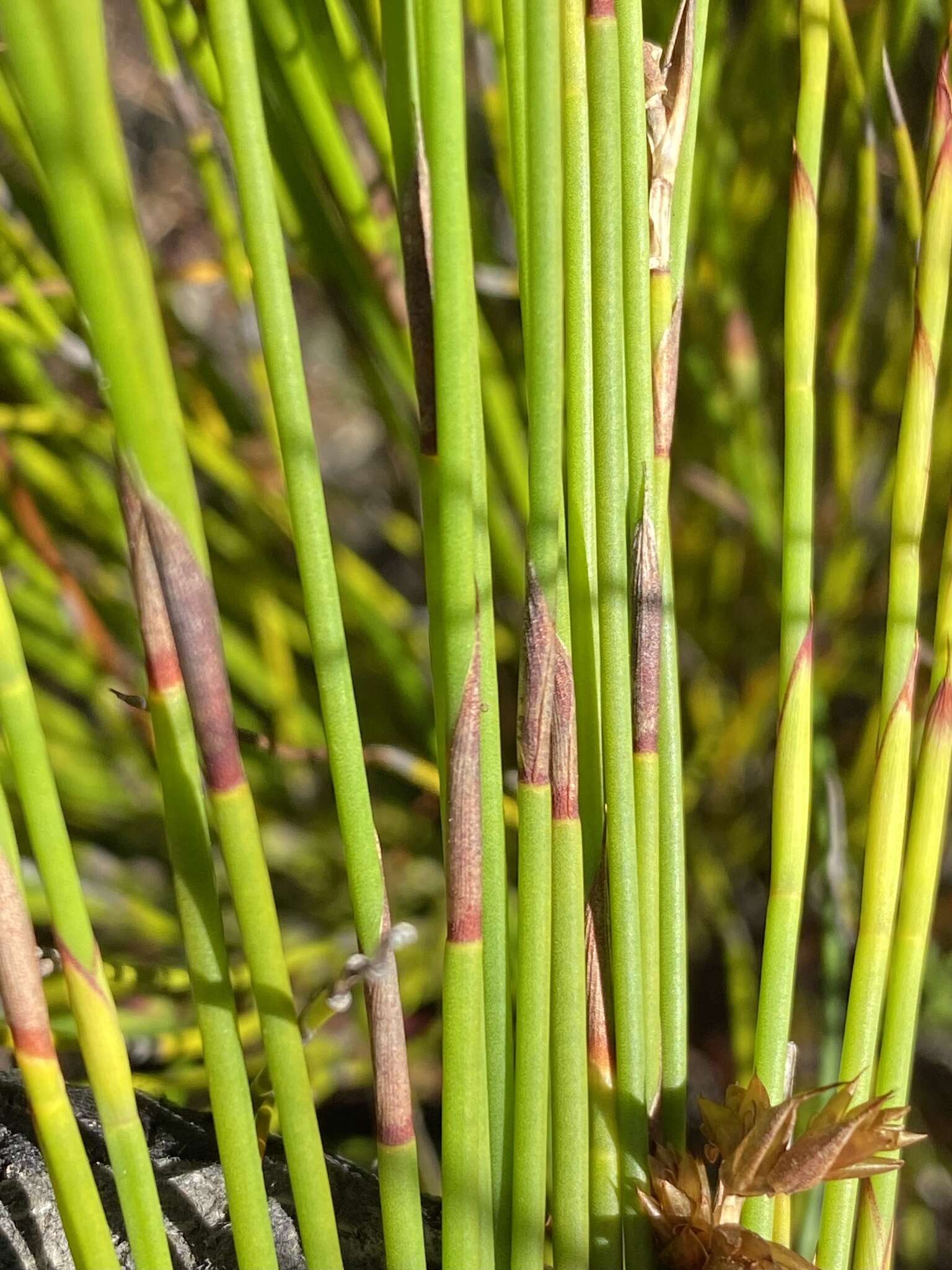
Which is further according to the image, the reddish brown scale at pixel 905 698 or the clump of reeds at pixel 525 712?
the reddish brown scale at pixel 905 698

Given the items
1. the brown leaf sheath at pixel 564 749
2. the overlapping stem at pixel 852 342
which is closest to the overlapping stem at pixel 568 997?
the brown leaf sheath at pixel 564 749

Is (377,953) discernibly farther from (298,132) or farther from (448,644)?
(298,132)

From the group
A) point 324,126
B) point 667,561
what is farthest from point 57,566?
point 667,561

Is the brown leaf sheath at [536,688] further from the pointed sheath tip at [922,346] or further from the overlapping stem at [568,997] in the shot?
the pointed sheath tip at [922,346]

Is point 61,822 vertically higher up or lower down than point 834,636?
higher up

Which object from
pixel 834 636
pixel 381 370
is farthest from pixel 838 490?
pixel 381 370

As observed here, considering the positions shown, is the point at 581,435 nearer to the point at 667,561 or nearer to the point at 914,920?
the point at 667,561
